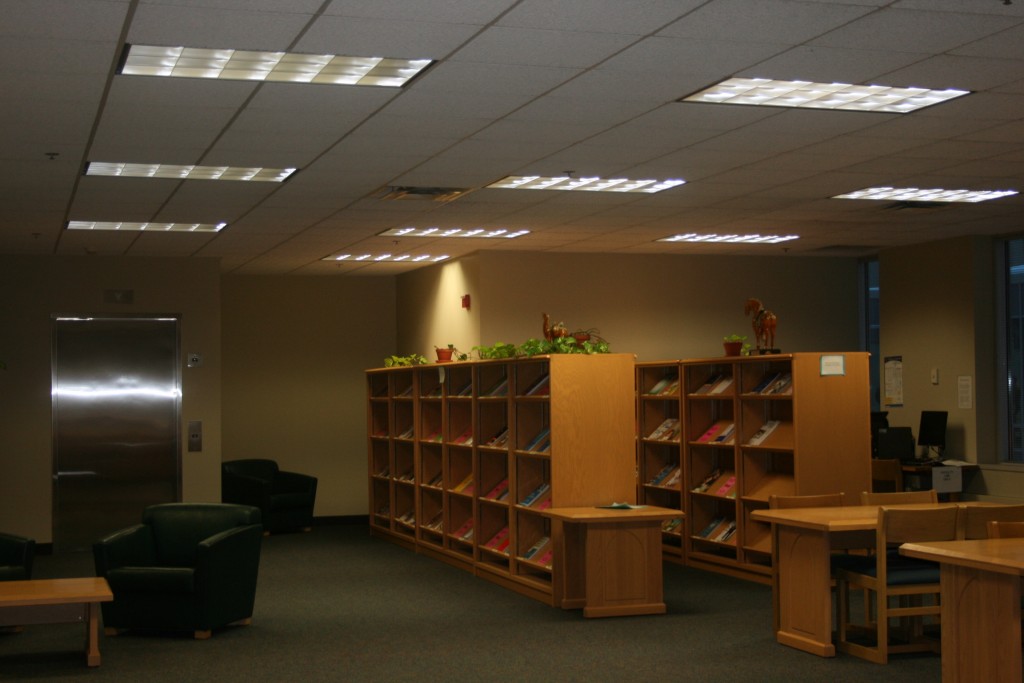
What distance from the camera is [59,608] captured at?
23.0 ft

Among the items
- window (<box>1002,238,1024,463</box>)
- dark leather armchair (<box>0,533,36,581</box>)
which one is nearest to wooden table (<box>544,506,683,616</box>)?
dark leather armchair (<box>0,533,36,581</box>)

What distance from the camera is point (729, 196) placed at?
9164 millimetres

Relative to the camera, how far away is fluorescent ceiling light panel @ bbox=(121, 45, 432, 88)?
5.11m

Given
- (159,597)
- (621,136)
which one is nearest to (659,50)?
(621,136)

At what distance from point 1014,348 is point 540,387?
5.43 m

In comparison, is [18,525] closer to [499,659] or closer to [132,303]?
[132,303]

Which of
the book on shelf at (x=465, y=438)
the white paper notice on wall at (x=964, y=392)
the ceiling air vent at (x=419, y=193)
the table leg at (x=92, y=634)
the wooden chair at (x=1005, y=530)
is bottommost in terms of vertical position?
the table leg at (x=92, y=634)

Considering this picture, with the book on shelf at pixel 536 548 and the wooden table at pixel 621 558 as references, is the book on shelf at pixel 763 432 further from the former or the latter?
the book on shelf at pixel 536 548

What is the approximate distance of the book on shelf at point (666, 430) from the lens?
11.1m

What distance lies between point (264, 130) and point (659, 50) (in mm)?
2486

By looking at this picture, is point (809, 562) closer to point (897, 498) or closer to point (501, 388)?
point (897, 498)

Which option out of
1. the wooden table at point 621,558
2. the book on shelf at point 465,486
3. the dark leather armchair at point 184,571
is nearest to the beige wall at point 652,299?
the book on shelf at point 465,486

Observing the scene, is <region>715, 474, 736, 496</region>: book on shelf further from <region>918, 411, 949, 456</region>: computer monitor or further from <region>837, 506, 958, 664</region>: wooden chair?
<region>837, 506, 958, 664</region>: wooden chair

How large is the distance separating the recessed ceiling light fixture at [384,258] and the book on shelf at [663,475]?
11.3ft
